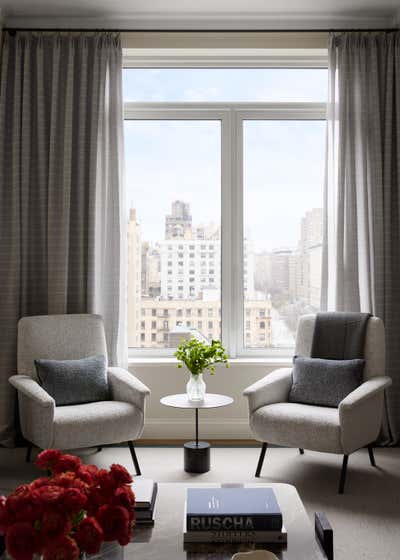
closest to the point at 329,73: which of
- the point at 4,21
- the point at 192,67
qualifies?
the point at 192,67

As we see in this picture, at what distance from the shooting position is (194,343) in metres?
3.45

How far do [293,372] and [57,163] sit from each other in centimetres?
208

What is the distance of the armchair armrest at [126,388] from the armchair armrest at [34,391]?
1.47 feet

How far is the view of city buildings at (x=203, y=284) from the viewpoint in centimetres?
432

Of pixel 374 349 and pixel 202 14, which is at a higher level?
pixel 202 14

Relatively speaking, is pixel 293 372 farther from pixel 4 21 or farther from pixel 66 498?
pixel 4 21

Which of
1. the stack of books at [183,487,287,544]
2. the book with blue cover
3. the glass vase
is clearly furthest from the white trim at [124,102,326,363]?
the stack of books at [183,487,287,544]

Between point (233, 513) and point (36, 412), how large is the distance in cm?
166

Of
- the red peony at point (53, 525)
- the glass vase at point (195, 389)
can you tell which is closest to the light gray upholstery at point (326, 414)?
the glass vase at point (195, 389)

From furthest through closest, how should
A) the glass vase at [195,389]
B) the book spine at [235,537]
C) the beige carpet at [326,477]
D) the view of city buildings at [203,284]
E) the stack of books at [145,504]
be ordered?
the view of city buildings at [203,284] < the glass vase at [195,389] < the beige carpet at [326,477] < the stack of books at [145,504] < the book spine at [235,537]

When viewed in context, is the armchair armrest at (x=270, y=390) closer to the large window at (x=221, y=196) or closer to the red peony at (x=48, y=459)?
the large window at (x=221, y=196)

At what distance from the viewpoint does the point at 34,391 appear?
316 cm

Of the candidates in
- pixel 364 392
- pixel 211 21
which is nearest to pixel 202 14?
pixel 211 21

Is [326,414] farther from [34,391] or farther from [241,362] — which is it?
[34,391]
